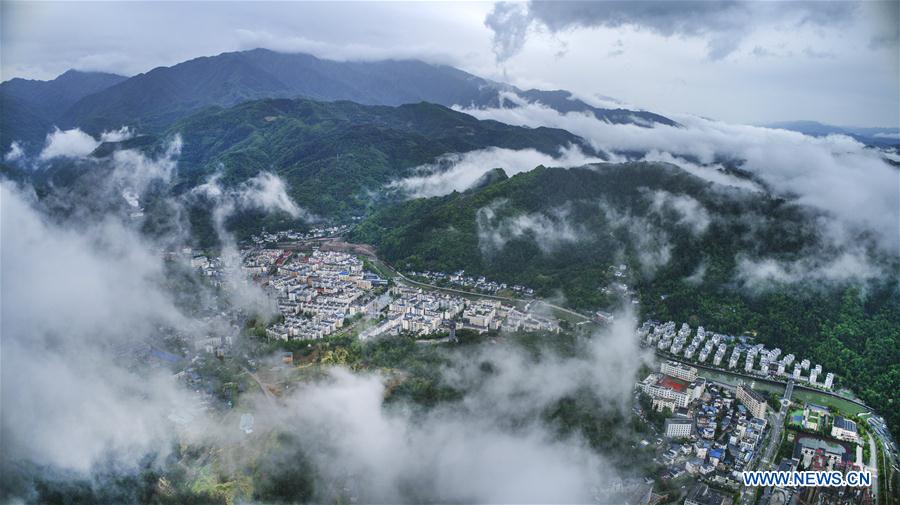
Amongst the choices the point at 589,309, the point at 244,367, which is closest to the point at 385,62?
the point at 589,309

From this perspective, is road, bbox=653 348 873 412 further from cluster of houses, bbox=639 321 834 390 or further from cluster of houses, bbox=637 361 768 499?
cluster of houses, bbox=637 361 768 499

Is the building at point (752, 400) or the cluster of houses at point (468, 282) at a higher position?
the cluster of houses at point (468, 282)

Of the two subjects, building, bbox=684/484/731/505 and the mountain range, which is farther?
the mountain range

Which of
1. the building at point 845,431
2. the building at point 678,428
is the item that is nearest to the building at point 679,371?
the building at point 678,428

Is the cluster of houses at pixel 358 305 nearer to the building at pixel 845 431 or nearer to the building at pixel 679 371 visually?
the building at pixel 679 371

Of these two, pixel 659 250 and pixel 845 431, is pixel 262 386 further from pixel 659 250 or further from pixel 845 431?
pixel 659 250

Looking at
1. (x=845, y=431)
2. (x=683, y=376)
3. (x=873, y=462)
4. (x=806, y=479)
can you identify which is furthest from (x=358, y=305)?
(x=873, y=462)

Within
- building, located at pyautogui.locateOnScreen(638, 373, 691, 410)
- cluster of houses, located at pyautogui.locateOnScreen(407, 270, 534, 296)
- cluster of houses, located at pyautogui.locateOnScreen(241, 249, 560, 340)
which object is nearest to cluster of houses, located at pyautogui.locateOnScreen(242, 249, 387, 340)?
cluster of houses, located at pyautogui.locateOnScreen(241, 249, 560, 340)
